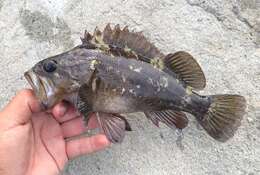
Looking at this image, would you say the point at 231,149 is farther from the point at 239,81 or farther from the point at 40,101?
the point at 40,101

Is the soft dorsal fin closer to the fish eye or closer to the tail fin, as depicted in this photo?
the fish eye

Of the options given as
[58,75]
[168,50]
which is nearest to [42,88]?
[58,75]

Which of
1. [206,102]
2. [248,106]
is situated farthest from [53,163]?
[248,106]

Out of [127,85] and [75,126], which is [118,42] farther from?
[75,126]

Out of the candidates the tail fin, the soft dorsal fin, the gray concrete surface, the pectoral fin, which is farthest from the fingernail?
the tail fin

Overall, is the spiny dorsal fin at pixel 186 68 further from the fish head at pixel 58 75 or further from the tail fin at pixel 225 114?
the fish head at pixel 58 75
